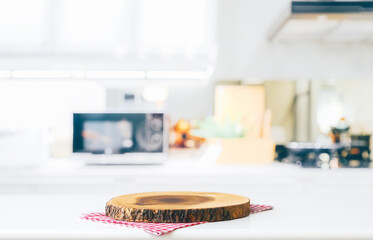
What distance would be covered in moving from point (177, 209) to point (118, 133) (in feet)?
5.39

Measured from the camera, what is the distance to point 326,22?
7.80 feet

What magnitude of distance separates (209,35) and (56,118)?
1.16 m

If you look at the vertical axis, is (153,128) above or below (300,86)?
below

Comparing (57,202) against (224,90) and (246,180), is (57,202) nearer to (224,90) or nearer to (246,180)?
(246,180)

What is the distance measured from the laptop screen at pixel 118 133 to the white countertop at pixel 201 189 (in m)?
0.14

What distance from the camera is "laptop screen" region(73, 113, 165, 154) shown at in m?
2.47

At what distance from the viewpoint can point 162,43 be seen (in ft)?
8.26

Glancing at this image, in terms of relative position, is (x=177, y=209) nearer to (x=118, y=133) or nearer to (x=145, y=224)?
(x=145, y=224)

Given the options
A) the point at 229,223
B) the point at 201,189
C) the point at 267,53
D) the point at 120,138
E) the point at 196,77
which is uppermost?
the point at 267,53

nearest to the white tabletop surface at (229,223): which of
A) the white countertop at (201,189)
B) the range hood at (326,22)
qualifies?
the white countertop at (201,189)

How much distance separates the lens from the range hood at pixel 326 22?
2178mm

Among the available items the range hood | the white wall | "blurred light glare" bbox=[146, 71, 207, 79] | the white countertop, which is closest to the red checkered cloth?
the white countertop

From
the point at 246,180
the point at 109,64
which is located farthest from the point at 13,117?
the point at 246,180

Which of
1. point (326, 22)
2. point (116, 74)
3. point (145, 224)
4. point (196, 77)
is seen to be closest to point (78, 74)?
point (116, 74)
